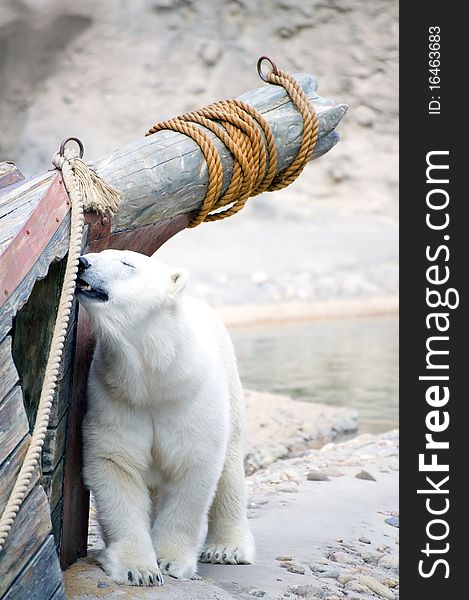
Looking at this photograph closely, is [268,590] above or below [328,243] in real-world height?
below

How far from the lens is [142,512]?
2893mm

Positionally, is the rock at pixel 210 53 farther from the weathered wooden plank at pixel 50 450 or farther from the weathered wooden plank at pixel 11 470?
the weathered wooden plank at pixel 11 470

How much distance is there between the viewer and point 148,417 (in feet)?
9.33

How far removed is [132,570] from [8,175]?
121 centimetres

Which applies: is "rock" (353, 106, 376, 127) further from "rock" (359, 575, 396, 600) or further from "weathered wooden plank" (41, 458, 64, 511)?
"weathered wooden plank" (41, 458, 64, 511)

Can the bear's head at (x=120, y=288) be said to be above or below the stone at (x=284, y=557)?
above

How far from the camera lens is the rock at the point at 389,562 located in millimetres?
3666

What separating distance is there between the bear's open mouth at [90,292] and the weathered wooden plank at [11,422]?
0.53m

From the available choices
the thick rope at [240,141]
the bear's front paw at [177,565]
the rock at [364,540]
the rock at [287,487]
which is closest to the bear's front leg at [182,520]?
the bear's front paw at [177,565]

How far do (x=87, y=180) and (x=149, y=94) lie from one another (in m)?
14.4

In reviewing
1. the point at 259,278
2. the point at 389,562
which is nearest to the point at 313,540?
the point at 389,562

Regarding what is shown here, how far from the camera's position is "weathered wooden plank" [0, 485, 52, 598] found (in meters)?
2.17

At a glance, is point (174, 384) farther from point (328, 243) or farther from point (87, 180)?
point (328, 243)

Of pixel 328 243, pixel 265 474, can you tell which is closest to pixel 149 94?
pixel 328 243
